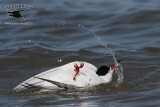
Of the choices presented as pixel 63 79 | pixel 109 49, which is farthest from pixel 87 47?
pixel 63 79

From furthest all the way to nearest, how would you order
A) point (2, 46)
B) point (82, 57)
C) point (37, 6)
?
1. point (37, 6)
2. point (2, 46)
3. point (82, 57)

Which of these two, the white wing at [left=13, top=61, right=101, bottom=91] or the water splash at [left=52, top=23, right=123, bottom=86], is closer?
the white wing at [left=13, top=61, right=101, bottom=91]

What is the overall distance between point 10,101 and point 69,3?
7.86 m

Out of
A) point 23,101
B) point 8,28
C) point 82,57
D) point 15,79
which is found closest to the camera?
point 23,101

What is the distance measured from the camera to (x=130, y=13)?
47.7ft

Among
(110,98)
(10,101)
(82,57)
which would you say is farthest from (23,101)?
(82,57)

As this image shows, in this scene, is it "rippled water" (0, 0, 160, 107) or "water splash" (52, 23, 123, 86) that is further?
"water splash" (52, 23, 123, 86)

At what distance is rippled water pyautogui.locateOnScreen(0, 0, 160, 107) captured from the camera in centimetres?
866

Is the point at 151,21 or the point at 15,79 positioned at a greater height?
Result: the point at 151,21

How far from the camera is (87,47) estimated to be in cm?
1198

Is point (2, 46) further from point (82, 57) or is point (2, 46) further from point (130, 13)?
point (130, 13)

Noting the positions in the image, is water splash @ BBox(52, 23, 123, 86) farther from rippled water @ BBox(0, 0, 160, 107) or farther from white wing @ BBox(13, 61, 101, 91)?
white wing @ BBox(13, 61, 101, 91)

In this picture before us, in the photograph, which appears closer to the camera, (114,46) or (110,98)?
(110,98)

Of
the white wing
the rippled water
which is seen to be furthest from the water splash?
the white wing
